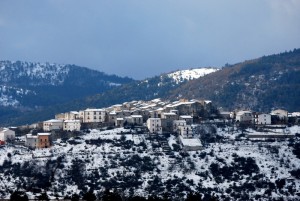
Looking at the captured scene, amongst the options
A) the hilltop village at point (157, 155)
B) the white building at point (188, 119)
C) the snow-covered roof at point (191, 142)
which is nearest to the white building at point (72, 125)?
the hilltop village at point (157, 155)

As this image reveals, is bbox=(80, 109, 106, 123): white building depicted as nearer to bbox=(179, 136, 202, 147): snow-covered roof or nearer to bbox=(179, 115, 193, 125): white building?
bbox=(179, 115, 193, 125): white building

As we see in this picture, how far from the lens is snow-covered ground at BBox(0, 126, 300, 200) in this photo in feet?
279

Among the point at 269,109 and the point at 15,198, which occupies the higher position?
the point at 269,109

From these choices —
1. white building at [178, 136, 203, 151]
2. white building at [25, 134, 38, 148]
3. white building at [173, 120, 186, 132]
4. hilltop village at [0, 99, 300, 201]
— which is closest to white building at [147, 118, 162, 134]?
hilltop village at [0, 99, 300, 201]

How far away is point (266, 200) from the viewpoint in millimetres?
82062

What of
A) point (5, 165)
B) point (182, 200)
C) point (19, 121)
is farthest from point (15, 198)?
point (19, 121)

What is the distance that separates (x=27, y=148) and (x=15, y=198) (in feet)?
113

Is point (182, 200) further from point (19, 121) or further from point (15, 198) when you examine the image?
point (19, 121)

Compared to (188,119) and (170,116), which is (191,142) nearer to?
(188,119)

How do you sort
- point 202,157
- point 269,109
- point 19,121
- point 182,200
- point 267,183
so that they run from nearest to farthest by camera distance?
point 182,200 < point 267,183 < point 202,157 < point 269,109 < point 19,121

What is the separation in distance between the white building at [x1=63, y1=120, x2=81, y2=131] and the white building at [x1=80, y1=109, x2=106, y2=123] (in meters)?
3.77

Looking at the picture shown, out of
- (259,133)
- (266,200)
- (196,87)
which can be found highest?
(196,87)

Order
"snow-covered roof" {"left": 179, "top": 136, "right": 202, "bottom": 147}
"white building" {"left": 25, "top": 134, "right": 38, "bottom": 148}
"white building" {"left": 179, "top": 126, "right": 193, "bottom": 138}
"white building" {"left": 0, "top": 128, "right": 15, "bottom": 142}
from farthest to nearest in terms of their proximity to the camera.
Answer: "white building" {"left": 0, "top": 128, "right": 15, "bottom": 142} → "white building" {"left": 179, "top": 126, "right": 193, "bottom": 138} → "white building" {"left": 25, "top": 134, "right": 38, "bottom": 148} → "snow-covered roof" {"left": 179, "top": 136, "right": 202, "bottom": 147}

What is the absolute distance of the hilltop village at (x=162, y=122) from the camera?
10012 centimetres
